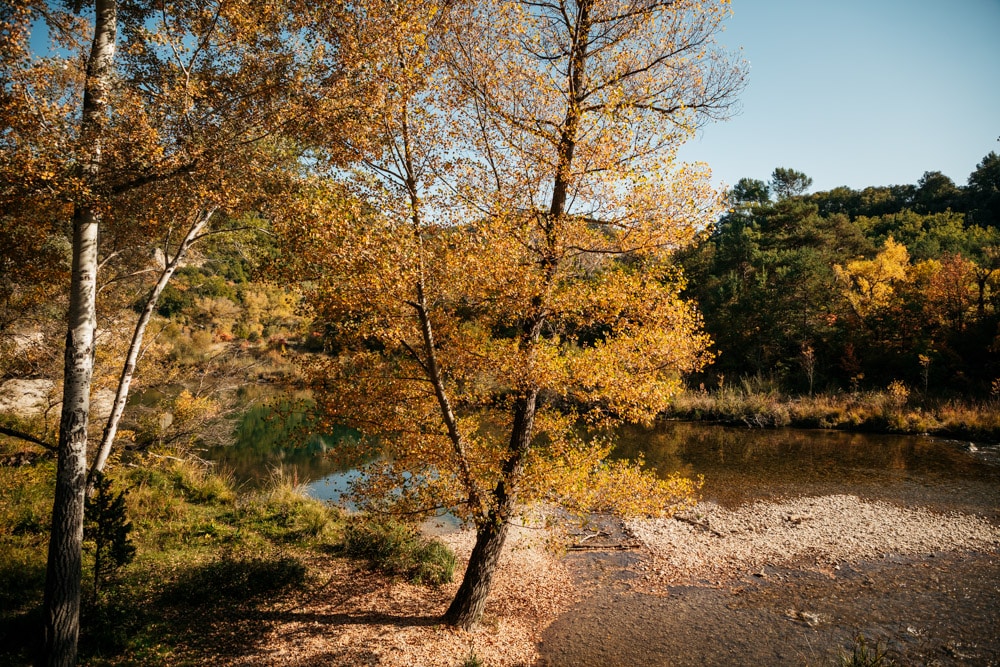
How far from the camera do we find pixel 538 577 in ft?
29.7

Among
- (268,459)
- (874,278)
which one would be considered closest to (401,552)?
A: (268,459)

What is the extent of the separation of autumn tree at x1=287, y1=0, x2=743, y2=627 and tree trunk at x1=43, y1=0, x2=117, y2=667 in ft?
7.20

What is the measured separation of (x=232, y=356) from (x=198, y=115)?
29.3ft

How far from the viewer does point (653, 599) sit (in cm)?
825

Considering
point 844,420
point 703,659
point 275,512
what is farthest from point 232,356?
point 844,420

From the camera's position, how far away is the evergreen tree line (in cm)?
2447

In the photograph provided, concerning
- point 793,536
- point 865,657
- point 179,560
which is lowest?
point 793,536

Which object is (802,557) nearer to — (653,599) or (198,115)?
(653,599)

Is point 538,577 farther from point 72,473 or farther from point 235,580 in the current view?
point 72,473

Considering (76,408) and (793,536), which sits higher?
(76,408)

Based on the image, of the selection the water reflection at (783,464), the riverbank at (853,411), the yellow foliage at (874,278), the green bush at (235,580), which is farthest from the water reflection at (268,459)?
the yellow foliage at (874,278)

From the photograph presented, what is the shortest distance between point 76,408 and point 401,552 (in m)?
5.92

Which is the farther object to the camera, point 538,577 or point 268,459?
point 268,459

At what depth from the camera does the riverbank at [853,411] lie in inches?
741
